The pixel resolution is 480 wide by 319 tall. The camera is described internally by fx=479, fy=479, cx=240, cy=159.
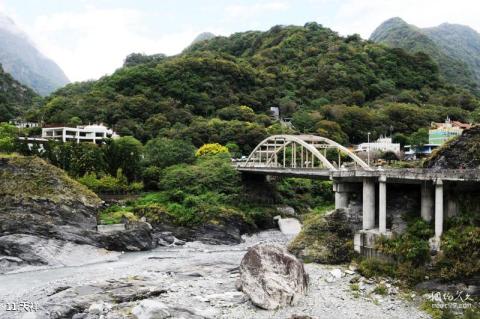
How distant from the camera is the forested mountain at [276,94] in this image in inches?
2758

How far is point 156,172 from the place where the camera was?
162 ft

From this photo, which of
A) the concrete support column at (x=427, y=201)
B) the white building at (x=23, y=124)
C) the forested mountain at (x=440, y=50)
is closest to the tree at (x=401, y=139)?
the concrete support column at (x=427, y=201)

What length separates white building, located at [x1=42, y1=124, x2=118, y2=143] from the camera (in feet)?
205

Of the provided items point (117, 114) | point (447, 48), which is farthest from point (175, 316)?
point (447, 48)

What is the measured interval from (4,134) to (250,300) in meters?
43.0

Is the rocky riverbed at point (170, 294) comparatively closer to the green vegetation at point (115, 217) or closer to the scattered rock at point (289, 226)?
the green vegetation at point (115, 217)

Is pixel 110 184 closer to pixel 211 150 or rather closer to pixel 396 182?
pixel 211 150

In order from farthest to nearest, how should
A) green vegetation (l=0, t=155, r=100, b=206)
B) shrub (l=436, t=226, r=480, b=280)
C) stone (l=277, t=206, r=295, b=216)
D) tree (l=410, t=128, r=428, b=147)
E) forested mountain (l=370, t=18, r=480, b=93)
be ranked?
forested mountain (l=370, t=18, r=480, b=93) → tree (l=410, t=128, r=428, b=147) → stone (l=277, t=206, r=295, b=216) → green vegetation (l=0, t=155, r=100, b=206) → shrub (l=436, t=226, r=480, b=280)

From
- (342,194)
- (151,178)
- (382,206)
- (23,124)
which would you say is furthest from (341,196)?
(23,124)

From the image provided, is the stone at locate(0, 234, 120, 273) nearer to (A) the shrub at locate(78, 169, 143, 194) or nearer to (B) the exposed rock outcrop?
(B) the exposed rock outcrop

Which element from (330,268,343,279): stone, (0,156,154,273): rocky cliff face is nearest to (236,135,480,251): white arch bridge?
(330,268,343,279): stone

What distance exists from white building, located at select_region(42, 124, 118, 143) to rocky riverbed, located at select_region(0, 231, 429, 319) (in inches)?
1430

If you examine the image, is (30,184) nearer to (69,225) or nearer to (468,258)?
(69,225)

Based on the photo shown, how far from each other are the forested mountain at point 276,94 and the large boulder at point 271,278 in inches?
1649
